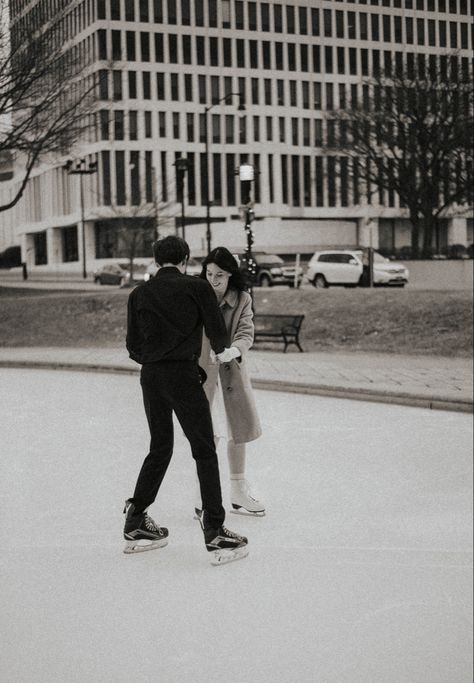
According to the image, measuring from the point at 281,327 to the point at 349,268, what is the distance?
0.76m

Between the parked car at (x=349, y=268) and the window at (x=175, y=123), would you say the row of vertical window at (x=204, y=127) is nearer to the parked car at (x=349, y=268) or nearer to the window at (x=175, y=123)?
the window at (x=175, y=123)

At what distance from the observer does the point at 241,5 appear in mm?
1437

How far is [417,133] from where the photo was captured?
195cm

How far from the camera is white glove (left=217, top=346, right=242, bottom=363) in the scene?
948mm

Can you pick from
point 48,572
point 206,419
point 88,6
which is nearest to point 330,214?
point 88,6

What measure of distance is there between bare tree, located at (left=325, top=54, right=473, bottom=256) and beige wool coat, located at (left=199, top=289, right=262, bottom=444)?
2.89ft

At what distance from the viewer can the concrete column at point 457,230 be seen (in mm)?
2381

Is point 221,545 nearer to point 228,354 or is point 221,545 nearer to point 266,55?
point 228,354

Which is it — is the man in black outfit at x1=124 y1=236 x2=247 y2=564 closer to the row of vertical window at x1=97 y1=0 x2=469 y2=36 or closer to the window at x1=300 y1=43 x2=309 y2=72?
the row of vertical window at x1=97 y1=0 x2=469 y2=36

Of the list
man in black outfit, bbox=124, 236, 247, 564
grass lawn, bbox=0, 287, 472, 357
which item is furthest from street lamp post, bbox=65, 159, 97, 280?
grass lawn, bbox=0, 287, 472, 357

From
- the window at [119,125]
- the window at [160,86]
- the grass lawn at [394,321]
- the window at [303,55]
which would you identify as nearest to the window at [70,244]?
A: the window at [119,125]

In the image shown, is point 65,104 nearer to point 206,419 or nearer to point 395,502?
point 206,419

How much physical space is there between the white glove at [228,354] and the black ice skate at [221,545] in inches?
6.2

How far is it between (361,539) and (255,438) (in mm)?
2270
